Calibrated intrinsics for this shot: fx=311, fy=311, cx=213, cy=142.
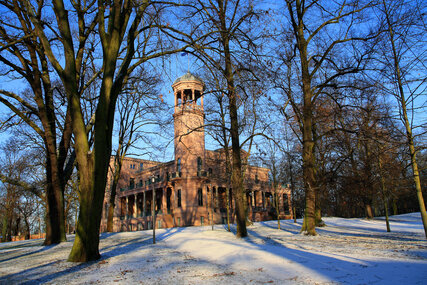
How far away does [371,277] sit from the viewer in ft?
17.9

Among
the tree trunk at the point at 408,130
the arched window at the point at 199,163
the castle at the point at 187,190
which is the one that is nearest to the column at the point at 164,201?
the castle at the point at 187,190

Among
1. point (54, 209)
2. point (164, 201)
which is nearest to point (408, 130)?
point (54, 209)

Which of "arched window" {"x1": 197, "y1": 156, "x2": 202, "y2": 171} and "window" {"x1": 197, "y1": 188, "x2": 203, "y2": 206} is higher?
"arched window" {"x1": 197, "y1": 156, "x2": 202, "y2": 171}

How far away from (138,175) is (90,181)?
4463cm

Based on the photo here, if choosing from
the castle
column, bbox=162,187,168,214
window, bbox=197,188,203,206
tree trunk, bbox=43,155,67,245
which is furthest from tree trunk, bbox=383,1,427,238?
column, bbox=162,187,168,214

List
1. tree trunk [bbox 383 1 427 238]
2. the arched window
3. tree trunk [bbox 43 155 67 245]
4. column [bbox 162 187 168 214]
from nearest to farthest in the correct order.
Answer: tree trunk [bbox 383 1 427 238] < tree trunk [bbox 43 155 67 245] < the arched window < column [bbox 162 187 168 214]

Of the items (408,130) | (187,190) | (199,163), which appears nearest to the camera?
(408,130)

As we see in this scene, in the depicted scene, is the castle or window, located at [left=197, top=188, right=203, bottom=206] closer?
the castle

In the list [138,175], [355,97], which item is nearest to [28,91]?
[355,97]

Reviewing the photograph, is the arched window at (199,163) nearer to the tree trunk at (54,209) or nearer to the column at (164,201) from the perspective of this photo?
the column at (164,201)

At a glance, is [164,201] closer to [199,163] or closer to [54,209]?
[199,163]

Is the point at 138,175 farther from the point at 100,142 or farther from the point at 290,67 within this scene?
the point at 100,142

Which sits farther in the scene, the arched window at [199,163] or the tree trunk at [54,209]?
the arched window at [199,163]

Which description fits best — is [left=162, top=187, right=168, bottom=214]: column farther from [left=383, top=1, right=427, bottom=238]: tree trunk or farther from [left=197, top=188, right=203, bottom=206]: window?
[left=383, top=1, right=427, bottom=238]: tree trunk
